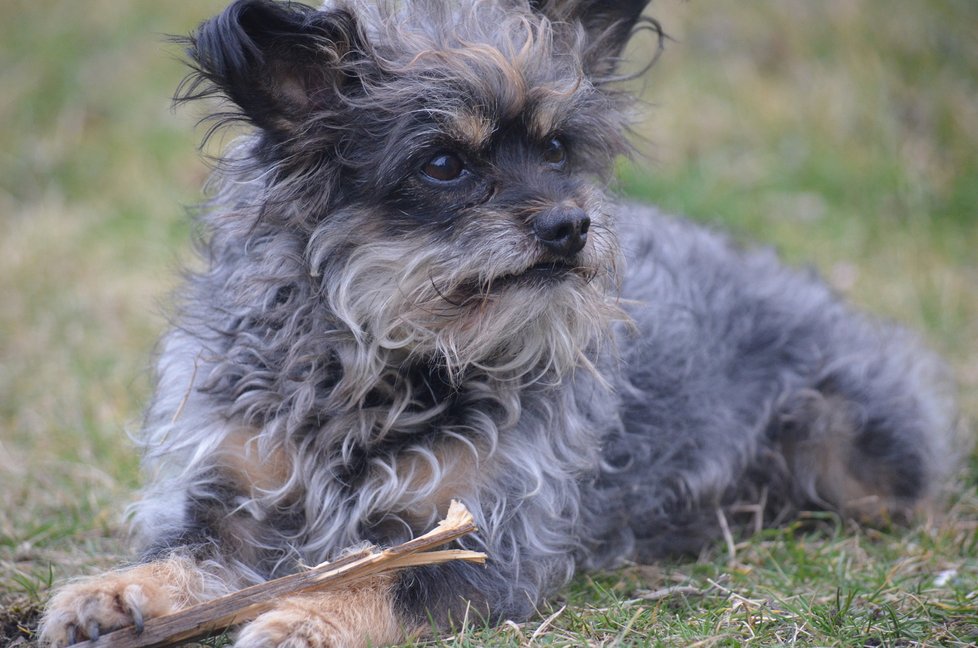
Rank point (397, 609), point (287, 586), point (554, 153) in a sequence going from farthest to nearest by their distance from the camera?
1. point (554, 153)
2. point (397, 609)
3. point (287, 586)

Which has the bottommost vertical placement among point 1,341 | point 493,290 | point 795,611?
point 1,341

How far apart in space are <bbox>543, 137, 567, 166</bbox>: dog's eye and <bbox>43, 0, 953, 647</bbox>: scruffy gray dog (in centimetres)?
1

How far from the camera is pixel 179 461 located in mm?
3982

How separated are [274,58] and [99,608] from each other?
1802mm

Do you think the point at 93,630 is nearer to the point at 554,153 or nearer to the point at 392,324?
the point at 392,324

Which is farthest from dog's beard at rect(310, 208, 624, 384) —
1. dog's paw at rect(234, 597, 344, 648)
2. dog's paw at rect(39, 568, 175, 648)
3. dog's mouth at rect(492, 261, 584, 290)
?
dog's paw at rect(39, 568, 175, 648)

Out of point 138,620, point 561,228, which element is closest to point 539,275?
point 561,228

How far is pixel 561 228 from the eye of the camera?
3.47 metres

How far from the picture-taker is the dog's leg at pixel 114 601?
3.22 meters

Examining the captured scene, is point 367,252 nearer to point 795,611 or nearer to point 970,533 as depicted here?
point 795,611

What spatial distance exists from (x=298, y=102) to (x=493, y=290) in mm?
913

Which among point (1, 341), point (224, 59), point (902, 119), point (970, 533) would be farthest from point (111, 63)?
point (970, 533)

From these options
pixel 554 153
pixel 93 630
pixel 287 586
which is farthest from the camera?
pixel 554 153

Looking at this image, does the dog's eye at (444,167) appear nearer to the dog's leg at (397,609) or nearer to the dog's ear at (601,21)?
the dog's ear at (601,21)
